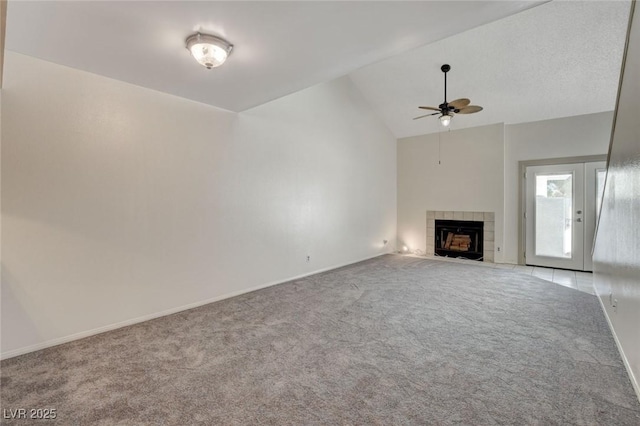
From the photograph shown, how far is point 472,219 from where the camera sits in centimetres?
657

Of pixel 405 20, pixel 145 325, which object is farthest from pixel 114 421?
pixel 405 20

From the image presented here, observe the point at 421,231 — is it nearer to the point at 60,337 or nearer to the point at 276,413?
the point at 276,413

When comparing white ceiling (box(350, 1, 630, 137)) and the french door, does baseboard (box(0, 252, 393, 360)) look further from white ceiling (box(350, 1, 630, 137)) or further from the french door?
the french door

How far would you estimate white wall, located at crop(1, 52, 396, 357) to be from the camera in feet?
8.24

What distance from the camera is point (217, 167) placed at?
3.85 meters

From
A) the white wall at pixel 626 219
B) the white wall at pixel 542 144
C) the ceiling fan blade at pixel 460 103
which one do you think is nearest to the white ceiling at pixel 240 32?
the white wall at pixel 626 219

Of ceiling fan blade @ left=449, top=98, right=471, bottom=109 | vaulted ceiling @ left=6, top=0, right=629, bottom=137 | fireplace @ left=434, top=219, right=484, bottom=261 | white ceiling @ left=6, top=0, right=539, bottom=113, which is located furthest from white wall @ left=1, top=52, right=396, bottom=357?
fireplace @ left=434, top=219, right=484, bottom=261

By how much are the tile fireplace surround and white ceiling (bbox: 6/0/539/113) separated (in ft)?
16.7

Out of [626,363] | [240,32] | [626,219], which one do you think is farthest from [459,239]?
[240,32]

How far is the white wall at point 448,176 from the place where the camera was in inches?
247

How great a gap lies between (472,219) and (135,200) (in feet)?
20.8

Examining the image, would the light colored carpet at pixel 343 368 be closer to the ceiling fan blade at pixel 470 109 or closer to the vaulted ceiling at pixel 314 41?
the vaulted ceiling at pixel 314 41

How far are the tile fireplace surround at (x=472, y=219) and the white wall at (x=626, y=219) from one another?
3.11 meters

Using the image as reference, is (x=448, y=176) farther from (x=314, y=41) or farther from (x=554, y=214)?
(x=314, y=41)
